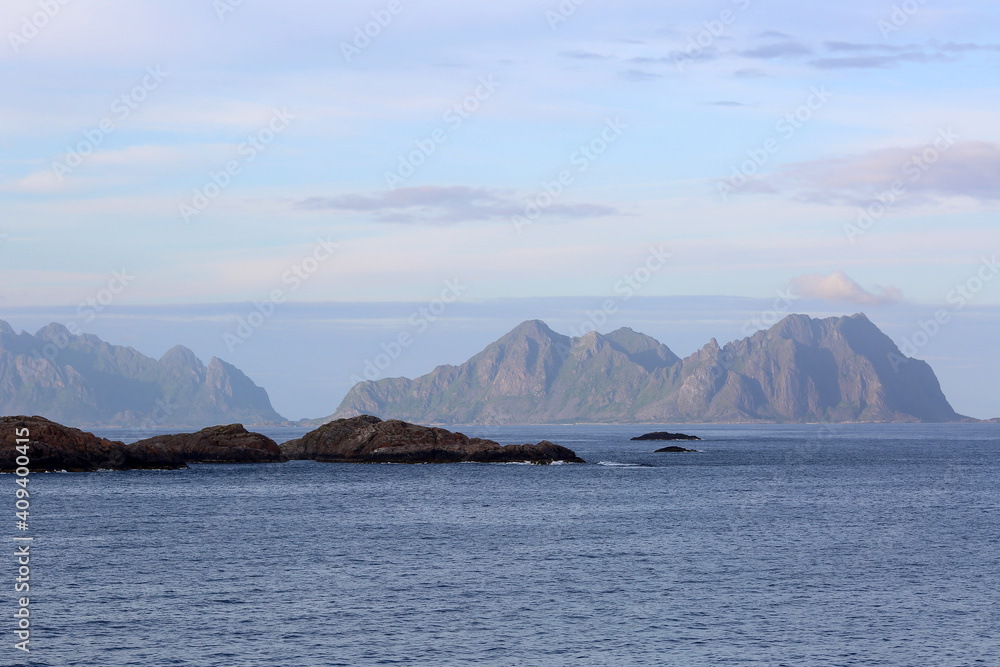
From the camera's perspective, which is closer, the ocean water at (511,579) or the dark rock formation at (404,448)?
the ocean water at (511,579)

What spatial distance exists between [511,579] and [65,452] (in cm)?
10235

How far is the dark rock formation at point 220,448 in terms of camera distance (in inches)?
6471

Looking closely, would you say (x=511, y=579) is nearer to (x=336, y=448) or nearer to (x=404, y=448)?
(x=404, y=448)

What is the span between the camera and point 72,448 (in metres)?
138

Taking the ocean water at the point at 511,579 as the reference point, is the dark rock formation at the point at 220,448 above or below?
above

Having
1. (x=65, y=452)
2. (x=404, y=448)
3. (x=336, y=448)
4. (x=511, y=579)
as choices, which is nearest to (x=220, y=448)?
(x=336, y=448)

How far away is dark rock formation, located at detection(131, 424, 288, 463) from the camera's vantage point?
164 metres

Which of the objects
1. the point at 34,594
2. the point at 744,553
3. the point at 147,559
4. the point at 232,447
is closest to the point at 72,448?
the point at 232,447

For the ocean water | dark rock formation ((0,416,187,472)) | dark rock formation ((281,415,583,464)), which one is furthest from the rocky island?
the ocean water

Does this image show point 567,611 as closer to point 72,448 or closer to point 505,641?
point 505,641

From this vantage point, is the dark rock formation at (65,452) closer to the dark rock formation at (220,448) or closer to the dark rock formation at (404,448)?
the dark rock formation at (220,448)

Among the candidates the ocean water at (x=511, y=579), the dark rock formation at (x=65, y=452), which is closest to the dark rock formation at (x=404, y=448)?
the dark rock formation at (x=65, y=452)

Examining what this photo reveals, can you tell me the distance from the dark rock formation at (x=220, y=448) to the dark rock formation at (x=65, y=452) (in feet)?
48.9

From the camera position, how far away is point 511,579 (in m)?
53.8
